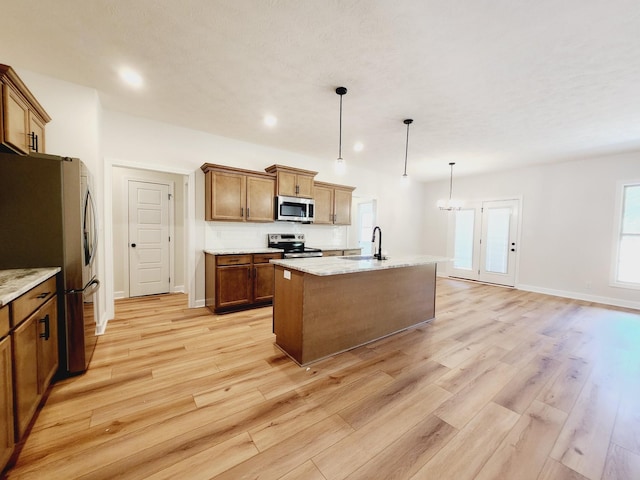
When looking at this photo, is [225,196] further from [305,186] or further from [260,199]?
[305,186]

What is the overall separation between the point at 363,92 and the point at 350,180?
3.23m

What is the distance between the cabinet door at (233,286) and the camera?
3.70 m

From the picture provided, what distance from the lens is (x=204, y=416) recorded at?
5.69 feet

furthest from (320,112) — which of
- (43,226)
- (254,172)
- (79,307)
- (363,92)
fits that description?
(79,307)

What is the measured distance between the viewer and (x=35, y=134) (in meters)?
2.35

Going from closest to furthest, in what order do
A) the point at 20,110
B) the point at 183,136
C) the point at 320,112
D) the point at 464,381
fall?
1. the point at 20,110
2. the point at 464,381
3. the point at 320,112
4. the point at 183,136

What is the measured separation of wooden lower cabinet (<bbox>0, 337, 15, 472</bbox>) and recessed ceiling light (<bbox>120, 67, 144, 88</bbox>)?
249 centimetres

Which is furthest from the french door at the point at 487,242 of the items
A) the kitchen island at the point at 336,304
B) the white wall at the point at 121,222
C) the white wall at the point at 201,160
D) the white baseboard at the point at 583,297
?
the white wall at the point at 121,222

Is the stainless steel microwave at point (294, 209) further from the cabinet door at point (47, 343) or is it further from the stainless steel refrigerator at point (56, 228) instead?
the cabinet door at point (47, 343)

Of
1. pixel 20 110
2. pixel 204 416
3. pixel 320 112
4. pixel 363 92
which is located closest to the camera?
pixel 204 416

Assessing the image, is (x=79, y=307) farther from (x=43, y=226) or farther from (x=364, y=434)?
(x=364, y=434)

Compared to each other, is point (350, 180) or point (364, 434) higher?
point (350, 180)

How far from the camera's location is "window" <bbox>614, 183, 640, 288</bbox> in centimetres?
451

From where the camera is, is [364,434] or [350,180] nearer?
[364,434]
